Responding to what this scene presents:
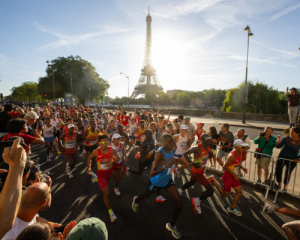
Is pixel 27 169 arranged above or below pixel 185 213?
above

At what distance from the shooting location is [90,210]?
13.8 feet

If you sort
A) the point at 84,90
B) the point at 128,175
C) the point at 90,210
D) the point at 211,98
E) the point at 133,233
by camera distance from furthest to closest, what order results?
the point at 211,98 < the point at 84,90 < the point at 128,175 < the point at 90,210 < the point at 133,233

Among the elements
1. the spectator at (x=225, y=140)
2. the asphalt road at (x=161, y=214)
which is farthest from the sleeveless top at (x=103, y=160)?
the spectator at (x=225, y=140)

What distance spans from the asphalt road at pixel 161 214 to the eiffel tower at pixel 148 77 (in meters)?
62.7

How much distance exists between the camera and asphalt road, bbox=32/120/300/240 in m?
3.48

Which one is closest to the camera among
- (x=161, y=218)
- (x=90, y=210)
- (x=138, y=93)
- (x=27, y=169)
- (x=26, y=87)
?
(x=27, y=169)

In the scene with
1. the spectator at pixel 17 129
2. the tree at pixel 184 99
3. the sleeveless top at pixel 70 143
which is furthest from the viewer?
the tree at pixel 184 99

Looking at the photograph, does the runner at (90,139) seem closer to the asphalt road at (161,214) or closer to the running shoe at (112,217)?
the asphalt road at (161,214)

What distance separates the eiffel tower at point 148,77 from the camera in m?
65.4

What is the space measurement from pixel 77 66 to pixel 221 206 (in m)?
46.2

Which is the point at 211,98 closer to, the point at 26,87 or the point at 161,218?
the point at 161,218

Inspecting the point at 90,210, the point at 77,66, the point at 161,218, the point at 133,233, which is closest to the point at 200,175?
the point at 161,218

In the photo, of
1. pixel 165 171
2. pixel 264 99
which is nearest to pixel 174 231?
pixel 165 171

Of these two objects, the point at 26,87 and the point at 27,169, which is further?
the point at 26,87
